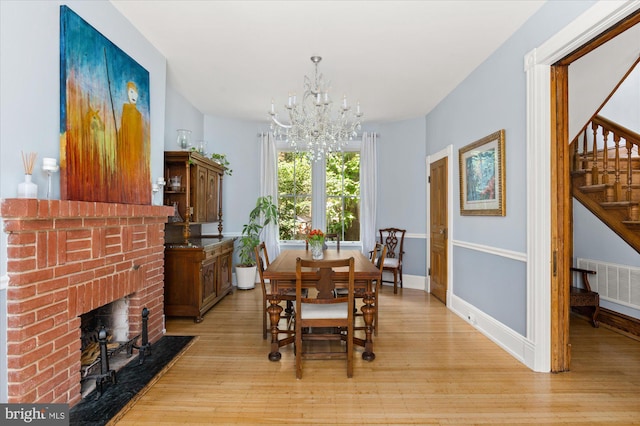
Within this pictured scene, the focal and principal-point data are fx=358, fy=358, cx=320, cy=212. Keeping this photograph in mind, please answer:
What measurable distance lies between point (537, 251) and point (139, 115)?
3589mm

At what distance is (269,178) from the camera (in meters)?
6.20

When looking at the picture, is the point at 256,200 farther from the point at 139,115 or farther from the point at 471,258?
the point at 471,258

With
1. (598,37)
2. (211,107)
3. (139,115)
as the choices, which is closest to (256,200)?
(211,107)

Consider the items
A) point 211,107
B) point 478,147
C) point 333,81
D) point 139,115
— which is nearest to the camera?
point 139,115

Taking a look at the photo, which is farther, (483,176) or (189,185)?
(189,185)

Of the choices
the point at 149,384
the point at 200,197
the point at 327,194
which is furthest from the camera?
the point at 327,194

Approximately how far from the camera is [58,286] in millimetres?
2146

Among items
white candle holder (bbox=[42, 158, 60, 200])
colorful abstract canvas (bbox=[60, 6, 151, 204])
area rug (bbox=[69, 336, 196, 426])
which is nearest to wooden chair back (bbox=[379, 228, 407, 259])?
area rug (bbox=[69, 336, 196, 426])

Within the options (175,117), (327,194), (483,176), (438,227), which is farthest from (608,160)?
(175,117)

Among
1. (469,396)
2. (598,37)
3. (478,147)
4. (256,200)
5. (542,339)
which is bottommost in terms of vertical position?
(469,396)

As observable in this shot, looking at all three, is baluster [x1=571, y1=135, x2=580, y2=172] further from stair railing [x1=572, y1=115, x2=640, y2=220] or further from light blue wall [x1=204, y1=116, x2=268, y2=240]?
light blue wall [x1=204, y1=116, x2=268, y2=240]

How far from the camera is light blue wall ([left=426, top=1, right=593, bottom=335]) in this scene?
3016 mm

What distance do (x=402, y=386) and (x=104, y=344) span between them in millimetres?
2115

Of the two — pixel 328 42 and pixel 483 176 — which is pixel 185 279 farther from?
pixel 483 176
